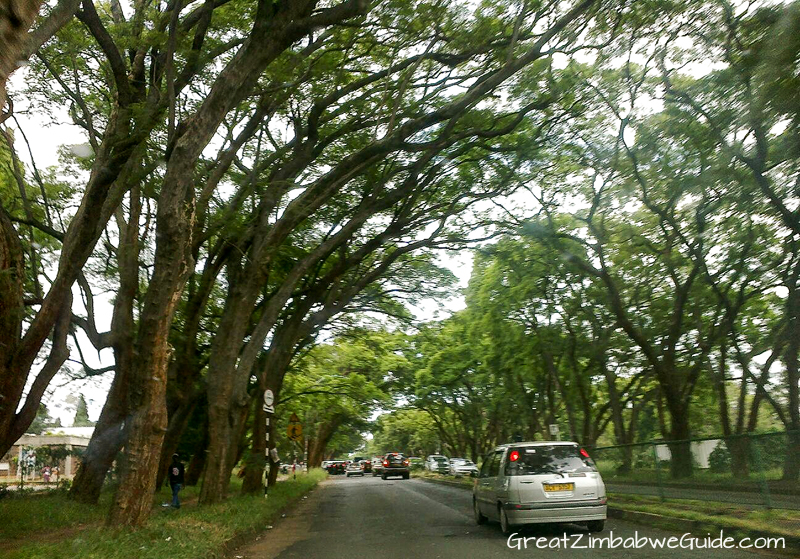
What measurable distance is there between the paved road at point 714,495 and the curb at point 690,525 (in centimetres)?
93

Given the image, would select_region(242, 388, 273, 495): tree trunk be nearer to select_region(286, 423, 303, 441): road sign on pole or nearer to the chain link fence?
select_region(286, 423, 303, 441): road sign on pole

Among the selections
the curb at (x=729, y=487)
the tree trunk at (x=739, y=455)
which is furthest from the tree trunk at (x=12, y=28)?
the tree trunk at (x=739, y=455)

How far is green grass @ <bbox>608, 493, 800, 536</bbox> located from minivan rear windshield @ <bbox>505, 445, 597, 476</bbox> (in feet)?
5.97

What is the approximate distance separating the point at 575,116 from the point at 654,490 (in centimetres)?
858

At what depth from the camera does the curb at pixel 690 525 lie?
28.8ft

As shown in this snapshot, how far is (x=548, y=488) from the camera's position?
1133 cm

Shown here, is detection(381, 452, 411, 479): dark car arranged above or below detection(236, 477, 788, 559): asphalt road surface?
above

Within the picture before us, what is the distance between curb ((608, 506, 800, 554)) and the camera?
8781 mm

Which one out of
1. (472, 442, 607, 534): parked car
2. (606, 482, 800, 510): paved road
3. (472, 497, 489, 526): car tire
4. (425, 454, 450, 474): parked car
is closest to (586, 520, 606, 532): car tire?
(472, 442, 607, 534): parked car

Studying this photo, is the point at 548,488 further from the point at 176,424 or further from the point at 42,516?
the point at 176,424

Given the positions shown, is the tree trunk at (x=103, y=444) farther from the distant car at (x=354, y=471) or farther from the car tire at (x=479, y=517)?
the distant car at (x=354, y=471)

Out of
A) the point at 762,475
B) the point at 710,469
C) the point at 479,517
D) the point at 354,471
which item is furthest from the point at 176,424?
the point at 354,471

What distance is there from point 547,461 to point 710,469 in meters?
3.21

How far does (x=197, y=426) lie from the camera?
92.0ft
